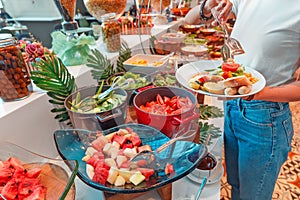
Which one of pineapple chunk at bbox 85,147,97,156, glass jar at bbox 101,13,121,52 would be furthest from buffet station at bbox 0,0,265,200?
glass jar at bbox 101,13,121,52

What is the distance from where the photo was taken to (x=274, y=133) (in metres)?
0.86

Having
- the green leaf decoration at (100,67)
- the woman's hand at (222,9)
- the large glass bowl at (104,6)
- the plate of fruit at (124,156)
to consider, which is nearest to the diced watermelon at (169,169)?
the plate of fruit at (124,156)

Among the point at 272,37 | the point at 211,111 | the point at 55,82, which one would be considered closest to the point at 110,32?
the point at 55,82

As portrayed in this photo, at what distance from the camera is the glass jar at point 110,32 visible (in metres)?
1.12

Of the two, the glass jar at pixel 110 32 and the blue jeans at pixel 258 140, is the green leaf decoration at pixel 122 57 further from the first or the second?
the blue jeans at pixel 258 140

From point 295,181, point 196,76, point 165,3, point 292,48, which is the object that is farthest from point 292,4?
point 295,181

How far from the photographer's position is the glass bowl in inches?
19.8

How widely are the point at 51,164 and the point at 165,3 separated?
144 cm

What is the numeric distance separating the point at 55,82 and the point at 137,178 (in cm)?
42

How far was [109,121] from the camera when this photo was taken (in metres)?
0.67

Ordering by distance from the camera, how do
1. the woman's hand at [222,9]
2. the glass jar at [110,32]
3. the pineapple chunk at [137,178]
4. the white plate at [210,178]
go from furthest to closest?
1. the glass jar at [110,32]
2. the woman's hand at [222,9]
3. the white plate at [210,178]
4. the pineapple chunk at [137,178]

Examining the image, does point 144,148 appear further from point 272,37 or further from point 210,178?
point 272,37

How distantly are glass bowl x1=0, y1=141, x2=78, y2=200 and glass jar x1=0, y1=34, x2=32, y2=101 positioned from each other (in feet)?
0.61

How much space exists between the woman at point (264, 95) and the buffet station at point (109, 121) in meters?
0.08
